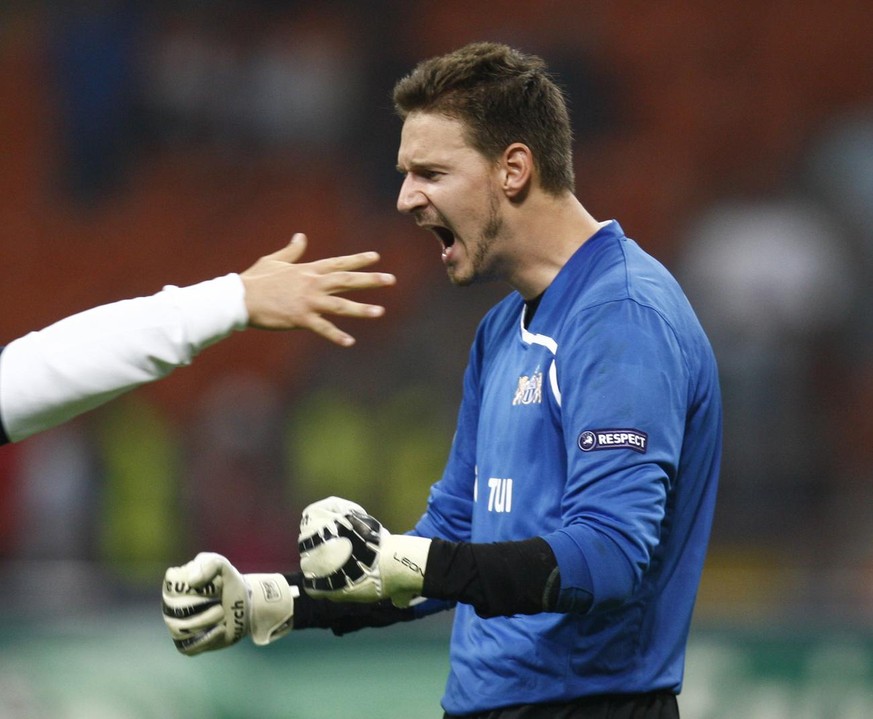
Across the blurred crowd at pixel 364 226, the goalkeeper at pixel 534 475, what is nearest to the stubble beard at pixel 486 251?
the goalkeeper at pixel 534 475

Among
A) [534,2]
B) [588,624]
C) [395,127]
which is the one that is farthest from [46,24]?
[588,624]

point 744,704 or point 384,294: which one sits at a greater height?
point 384,294

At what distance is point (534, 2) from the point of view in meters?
11.9

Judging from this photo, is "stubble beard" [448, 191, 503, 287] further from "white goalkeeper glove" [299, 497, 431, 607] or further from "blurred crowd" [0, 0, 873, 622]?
"blurred crowd" [0, 0, 873, 622]

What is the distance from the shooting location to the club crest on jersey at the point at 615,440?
2.62 meters

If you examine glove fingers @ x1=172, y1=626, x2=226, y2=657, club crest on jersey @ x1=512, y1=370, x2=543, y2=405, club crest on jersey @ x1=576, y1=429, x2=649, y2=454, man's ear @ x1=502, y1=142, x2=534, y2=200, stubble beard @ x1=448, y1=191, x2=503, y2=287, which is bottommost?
glove fingers @ x1=172, y1=626, x2=226, y2=657

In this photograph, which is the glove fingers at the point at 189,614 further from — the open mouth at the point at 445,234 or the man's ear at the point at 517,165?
the man's ear at the point at 517,165

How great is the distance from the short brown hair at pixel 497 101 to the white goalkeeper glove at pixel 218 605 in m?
1.07

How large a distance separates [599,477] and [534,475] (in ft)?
0.95

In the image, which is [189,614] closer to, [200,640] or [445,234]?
[200,640]

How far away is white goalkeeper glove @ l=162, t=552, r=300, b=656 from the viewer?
2.99 metres

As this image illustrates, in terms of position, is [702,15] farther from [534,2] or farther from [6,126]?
[6,126]

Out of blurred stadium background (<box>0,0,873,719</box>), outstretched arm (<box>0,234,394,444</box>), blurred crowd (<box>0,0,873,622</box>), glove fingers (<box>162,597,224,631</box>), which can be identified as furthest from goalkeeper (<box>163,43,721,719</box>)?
blurred crowd (<box>0,0,873,622</box>)

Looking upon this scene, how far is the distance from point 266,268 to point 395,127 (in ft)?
27.0
